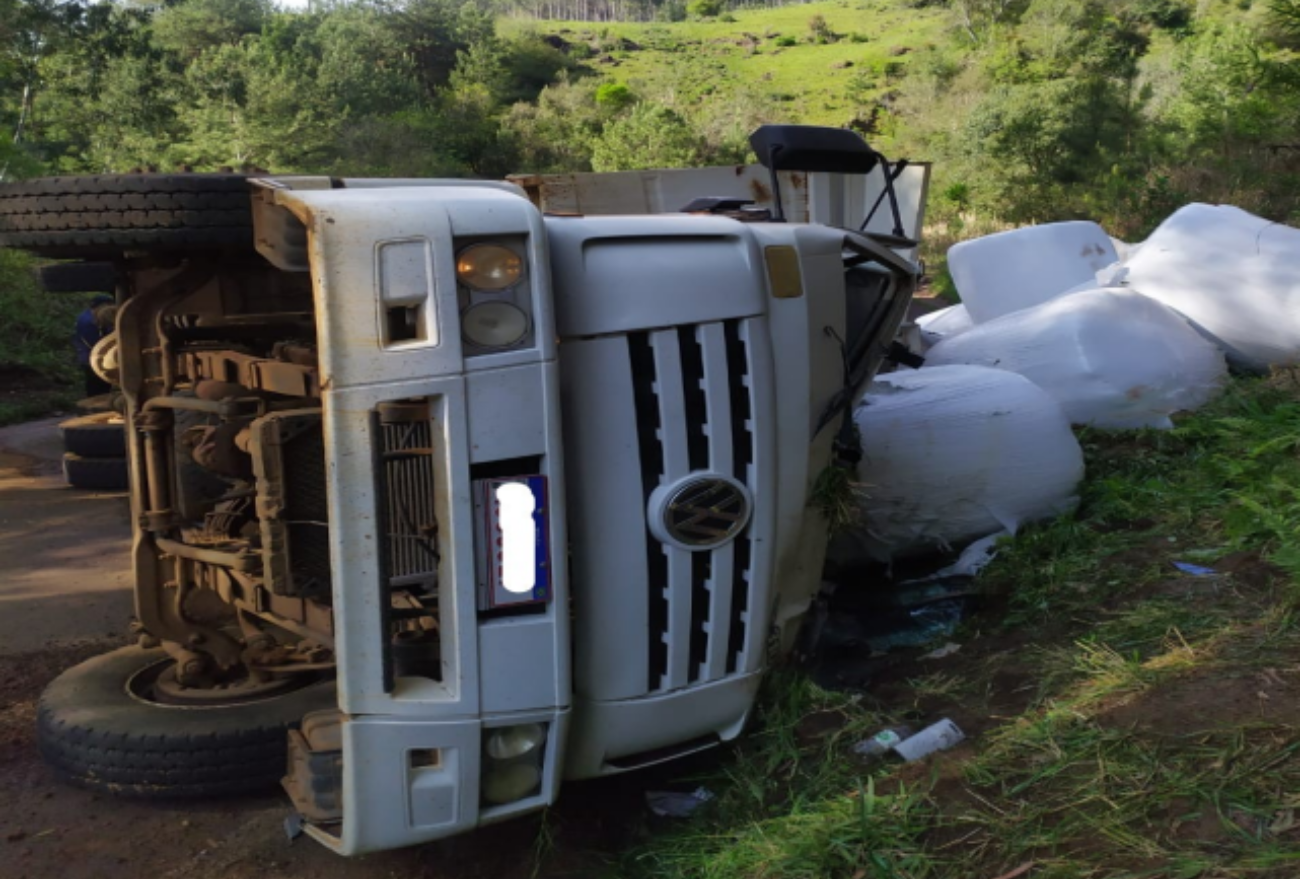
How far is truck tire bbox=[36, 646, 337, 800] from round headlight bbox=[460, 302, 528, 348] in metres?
1.39

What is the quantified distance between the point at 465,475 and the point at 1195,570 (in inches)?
93.0

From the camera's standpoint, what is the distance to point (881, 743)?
2865 millimetres

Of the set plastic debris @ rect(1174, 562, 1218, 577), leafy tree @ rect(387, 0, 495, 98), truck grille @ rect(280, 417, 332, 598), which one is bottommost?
plastic debris @ rect(1174, 562, 1218, 577)

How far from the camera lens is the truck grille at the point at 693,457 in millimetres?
2684

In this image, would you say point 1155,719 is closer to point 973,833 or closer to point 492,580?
point 973,833

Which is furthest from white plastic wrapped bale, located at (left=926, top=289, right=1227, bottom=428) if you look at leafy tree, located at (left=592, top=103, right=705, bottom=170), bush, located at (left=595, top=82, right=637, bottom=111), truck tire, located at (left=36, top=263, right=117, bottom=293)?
bush, located at (left=595, top=82, right=637, bottom=111)

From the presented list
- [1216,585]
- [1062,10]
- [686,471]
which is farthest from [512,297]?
[1062,10]

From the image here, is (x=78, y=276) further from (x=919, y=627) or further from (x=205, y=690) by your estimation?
(x=919, y=627)

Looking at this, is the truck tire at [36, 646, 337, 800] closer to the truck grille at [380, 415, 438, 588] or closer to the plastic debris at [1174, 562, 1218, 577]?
the truck grille at [380, 415, 438, 588]

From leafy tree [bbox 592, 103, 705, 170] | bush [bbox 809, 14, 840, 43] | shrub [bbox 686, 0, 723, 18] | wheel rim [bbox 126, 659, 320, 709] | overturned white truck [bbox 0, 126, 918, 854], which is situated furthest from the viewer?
shrub [bbox 686, 0, 723, 18]

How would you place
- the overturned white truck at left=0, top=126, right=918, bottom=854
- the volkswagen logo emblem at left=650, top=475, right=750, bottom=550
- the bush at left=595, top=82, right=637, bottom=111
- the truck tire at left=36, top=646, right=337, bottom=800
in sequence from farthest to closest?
1. the bush at left=595, top=82, right=637, bottom=111
2. the truck tire at left=36, top=646, right=337, bottom=800
3. the volkswagen logo emblem at left=650, top=475, right=750, bottom=550
4. the overturned white truck at left=0, top=126, right=918, bottom=854

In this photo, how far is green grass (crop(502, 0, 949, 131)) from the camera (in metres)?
50.0

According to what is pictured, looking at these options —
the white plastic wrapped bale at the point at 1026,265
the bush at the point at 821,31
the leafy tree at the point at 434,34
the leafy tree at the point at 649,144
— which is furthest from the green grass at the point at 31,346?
the bush at the point at 821,31

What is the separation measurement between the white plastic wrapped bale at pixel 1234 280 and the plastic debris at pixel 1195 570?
7.97 ft
